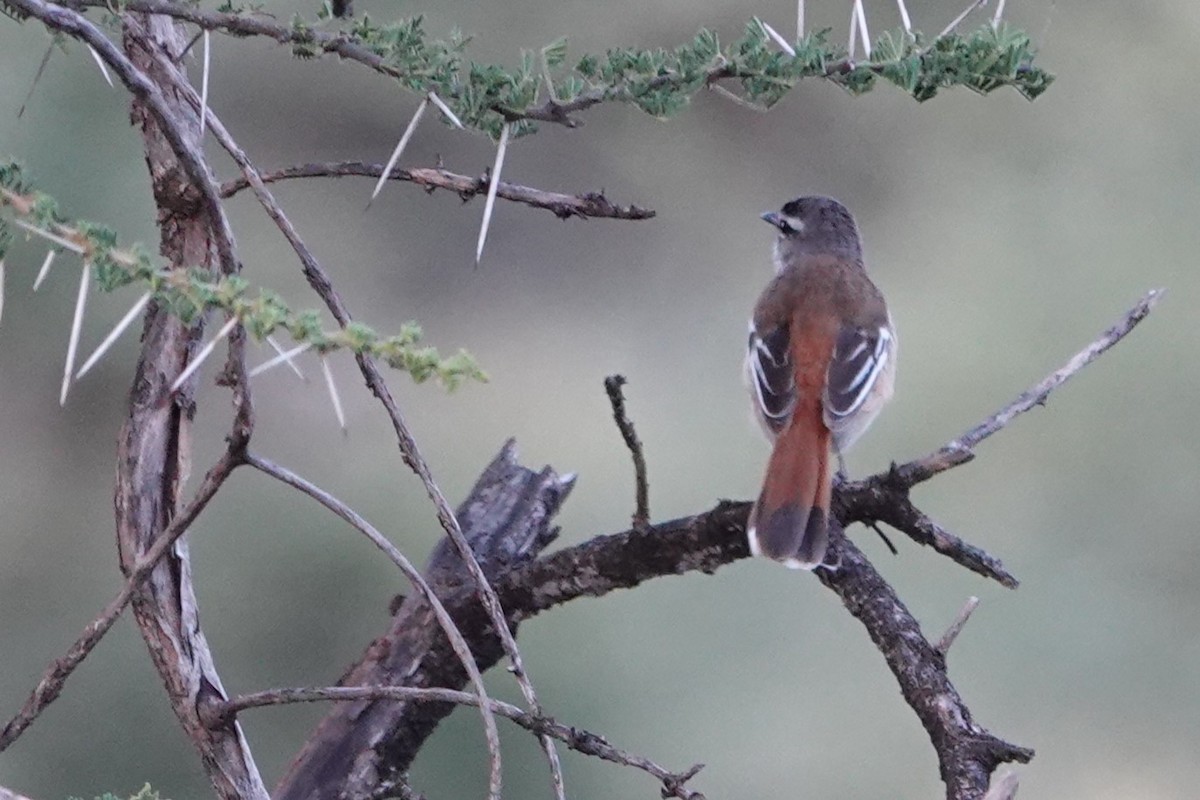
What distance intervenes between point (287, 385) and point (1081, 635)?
3502 millimetres

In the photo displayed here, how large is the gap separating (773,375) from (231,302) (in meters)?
2.26

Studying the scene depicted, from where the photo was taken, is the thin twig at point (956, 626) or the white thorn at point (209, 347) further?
the thin twig at point (956, 626)

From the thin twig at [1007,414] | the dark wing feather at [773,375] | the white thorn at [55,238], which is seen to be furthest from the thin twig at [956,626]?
the white thorn at [55,238]

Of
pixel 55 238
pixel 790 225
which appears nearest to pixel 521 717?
pixel 55 238

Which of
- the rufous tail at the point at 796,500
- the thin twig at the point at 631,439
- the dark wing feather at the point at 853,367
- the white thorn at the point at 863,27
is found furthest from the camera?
the dark wing feather at the point at 853,367

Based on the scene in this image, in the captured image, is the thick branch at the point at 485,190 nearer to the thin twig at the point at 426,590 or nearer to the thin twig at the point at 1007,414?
the thin twig at the point at 426,590

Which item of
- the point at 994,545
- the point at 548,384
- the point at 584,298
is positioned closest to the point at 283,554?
the point at 548,384

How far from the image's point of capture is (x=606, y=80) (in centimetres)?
174

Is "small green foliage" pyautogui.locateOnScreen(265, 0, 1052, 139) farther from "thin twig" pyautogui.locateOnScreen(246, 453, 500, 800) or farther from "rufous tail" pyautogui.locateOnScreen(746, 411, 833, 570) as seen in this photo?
"rufous tail" pyautogui.locateOnScreen(746, 411, 833, 570)

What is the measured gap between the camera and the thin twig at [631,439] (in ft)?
7.34

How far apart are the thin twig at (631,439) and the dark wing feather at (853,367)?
3.00ft

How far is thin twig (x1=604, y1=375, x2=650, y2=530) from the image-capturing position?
2238mm

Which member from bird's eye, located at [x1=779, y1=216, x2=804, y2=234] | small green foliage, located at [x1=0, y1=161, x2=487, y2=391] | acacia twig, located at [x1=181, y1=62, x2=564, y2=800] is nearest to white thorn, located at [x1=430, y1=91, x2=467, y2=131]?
acacia twig, located at [x1=181, y1=62, x2=564, y2=800]

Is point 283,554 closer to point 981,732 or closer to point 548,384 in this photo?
point 548,384
